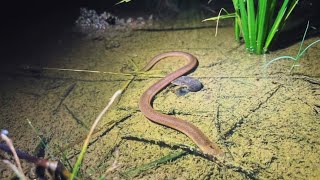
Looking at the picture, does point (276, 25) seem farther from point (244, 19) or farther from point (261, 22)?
point (244, 19)

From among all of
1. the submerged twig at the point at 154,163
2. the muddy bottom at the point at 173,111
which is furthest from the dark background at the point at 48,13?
the submerged twig at the point at 154,163

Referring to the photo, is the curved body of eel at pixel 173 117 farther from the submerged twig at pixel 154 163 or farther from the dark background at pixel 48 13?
the dark background at pixel 48 13

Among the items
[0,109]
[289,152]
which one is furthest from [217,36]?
[0,109]

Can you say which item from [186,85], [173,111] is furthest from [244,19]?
[173,111]

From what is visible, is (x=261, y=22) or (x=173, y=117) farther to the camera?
(x=261, y=22)

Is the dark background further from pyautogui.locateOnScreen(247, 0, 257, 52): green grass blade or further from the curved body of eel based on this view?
the curved body of eel

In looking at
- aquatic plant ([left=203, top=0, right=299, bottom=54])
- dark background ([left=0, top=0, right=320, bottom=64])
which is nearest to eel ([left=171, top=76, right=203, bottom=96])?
aquatic plant ([left=203, top=0, right=299, bottom=54])
